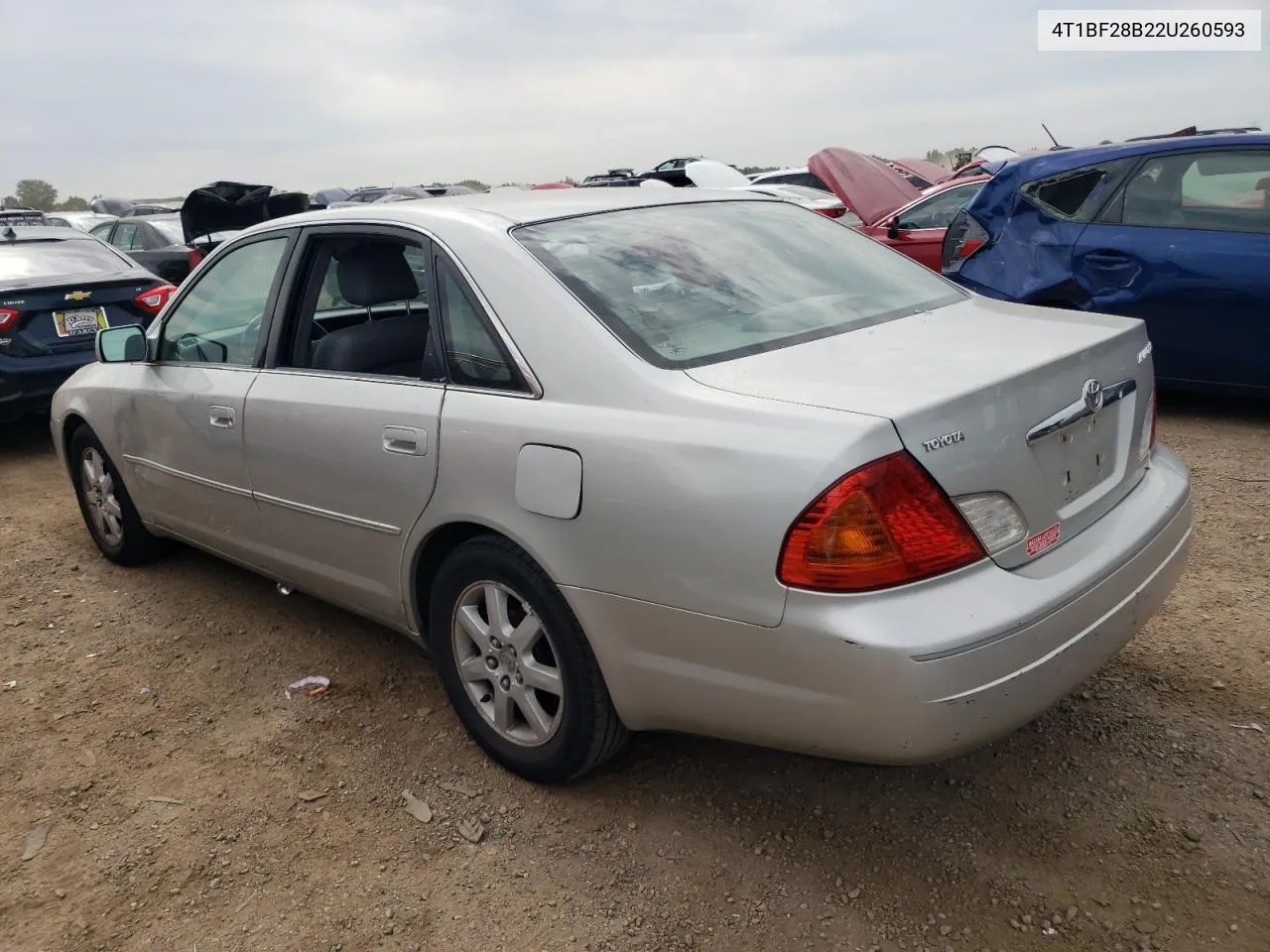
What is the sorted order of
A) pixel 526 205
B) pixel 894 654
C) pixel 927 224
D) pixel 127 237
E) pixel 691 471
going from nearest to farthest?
pixel 894 654 → pixel 691 471 → pixel 526 205 → pixel 927 224 → pixel 127 237

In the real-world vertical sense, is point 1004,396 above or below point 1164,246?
above

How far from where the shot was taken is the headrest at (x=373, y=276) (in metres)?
3.31

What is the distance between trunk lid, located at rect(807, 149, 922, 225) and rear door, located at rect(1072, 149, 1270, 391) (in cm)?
320

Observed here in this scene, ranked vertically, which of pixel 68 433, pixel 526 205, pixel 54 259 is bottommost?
pixel 68 433

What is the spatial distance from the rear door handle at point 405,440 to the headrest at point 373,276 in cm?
73

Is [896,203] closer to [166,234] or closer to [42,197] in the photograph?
[166,234]

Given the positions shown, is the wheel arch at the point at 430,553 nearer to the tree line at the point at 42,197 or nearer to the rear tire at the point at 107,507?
the rear tire at the point at 107,507

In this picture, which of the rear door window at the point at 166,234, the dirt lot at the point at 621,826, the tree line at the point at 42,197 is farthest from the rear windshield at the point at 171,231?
the tree line at the point at 42,197

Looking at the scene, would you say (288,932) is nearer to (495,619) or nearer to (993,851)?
(495,619)

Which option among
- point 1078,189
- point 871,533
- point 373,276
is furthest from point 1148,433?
point 1078,189

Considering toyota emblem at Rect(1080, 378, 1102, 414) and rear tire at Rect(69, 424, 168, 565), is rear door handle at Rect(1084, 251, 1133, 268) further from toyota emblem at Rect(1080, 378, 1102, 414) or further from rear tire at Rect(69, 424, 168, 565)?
rear tire at Rect(69, 424, 168, 565)

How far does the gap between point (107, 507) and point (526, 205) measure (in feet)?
8.91

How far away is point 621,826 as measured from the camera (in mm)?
2607

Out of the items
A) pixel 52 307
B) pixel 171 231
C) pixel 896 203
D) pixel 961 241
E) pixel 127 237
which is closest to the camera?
pixel 961 241
